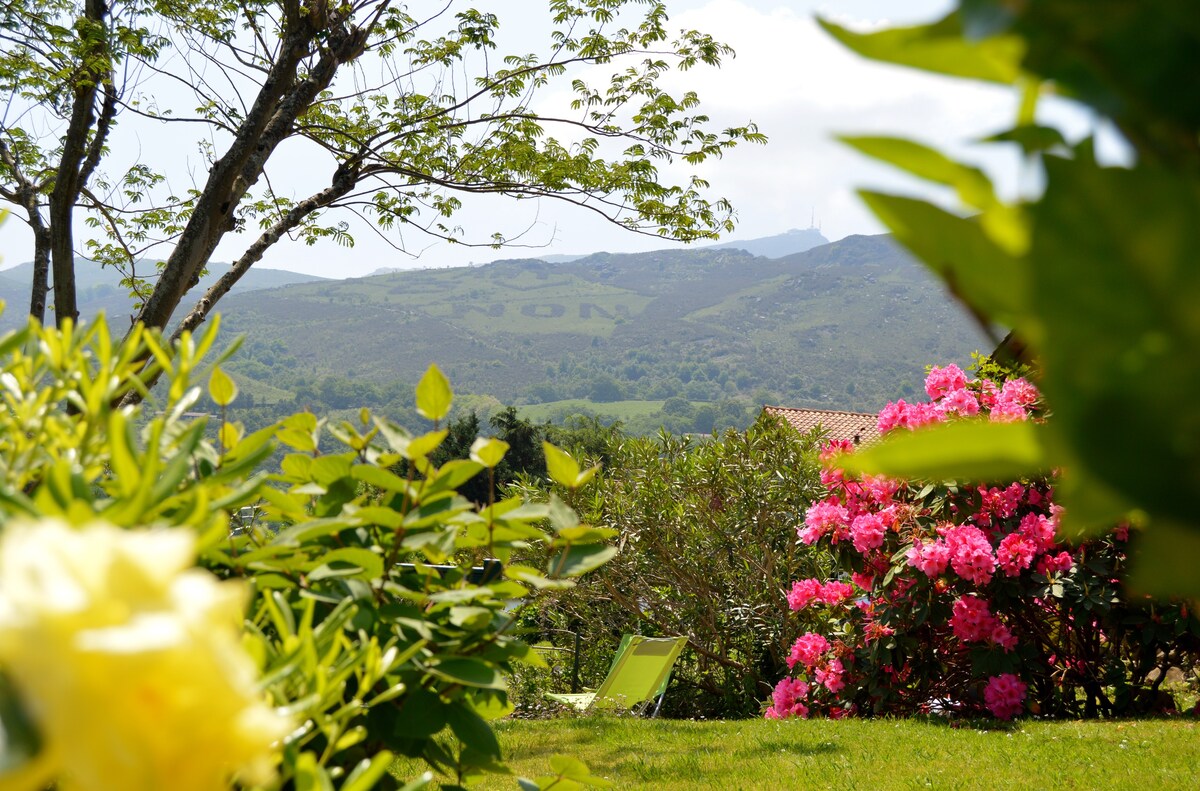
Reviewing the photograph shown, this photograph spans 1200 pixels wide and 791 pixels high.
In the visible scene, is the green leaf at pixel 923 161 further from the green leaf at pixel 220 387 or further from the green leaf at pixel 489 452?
the green leaf at pixel 220 387

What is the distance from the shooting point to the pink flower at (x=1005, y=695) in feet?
19.5

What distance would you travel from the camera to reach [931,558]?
5.76 m

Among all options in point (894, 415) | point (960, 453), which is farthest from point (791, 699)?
point (960, 453)

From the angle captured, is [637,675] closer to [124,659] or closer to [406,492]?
[406,492]

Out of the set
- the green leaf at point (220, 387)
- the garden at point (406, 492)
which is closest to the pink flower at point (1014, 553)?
the garden at point (406, 492)

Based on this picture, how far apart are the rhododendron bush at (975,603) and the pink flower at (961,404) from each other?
1cm

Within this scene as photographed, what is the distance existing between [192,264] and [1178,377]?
637 centimetres

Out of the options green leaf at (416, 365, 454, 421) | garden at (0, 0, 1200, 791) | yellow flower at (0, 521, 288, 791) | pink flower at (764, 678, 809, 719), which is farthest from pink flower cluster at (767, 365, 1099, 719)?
yellow flower at (0, 521, 288, 791)

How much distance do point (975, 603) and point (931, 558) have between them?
1.52ft

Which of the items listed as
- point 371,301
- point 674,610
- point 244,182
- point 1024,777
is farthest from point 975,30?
point 371,301

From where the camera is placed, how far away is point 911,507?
6141 millimetres

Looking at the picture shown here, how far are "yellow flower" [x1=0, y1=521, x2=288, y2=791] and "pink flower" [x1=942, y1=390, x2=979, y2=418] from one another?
5652mm

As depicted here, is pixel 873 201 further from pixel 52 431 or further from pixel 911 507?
pixel 911 507

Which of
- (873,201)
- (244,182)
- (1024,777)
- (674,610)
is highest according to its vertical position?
(244,182)
